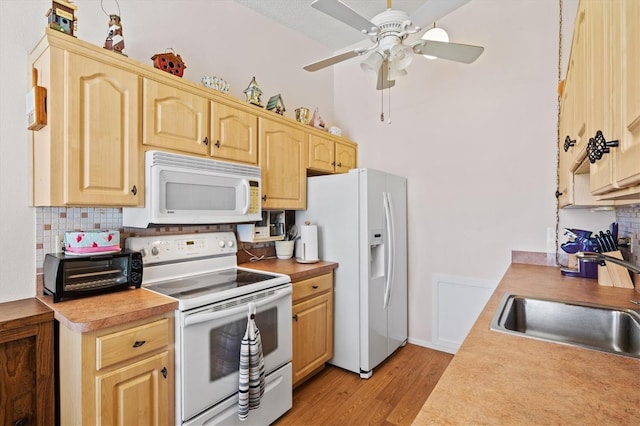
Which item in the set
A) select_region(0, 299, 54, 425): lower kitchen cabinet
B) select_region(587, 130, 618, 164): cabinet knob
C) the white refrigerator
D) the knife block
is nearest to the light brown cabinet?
select_region(587, 130, 618, 164): cabinet knob

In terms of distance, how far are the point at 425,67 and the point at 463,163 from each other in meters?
1.00

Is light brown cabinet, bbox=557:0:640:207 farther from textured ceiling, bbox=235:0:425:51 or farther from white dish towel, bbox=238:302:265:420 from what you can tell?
textured ceiling, bbox=235:0:425:51

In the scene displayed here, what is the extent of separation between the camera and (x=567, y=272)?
2090mm

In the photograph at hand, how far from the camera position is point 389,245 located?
2777 millimetres

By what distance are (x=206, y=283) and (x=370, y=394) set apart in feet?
4.74

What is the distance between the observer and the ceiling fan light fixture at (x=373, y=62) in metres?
1.81

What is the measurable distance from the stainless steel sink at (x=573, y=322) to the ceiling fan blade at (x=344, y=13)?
145 centimetres

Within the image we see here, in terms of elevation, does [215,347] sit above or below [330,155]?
below

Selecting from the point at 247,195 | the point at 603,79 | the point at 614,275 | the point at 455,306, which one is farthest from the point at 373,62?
the point at 455,306

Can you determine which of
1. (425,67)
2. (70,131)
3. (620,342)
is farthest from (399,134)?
(70,131)

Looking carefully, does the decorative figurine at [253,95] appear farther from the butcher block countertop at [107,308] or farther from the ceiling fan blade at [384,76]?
the butcher block countertop at [107,308]

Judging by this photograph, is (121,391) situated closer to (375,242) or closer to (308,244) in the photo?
(308,244)

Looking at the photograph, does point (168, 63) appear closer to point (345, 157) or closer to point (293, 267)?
point (293, 267)

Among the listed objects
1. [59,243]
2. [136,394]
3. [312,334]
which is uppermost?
[59,243]
